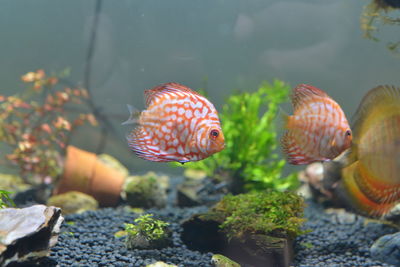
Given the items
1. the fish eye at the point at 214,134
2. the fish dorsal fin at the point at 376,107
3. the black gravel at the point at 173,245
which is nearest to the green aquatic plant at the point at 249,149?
the black gravel at the point at 173,245

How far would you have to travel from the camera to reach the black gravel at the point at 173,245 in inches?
111

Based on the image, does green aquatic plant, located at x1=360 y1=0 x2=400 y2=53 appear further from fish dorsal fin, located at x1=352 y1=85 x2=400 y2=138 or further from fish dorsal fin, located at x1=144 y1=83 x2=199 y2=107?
fish dorsal fin, located at x1=144 y1=83 x2=199 y2=107

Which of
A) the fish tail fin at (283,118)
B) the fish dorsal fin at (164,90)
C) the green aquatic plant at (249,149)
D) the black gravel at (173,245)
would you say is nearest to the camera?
the fish dorsal fin at (164,90)

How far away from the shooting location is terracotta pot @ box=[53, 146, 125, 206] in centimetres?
483

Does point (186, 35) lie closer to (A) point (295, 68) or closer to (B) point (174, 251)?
(A) point (295, 68)

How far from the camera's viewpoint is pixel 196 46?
5.37 meters

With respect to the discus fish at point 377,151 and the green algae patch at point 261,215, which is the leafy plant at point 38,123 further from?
the discus fish at point 377,151

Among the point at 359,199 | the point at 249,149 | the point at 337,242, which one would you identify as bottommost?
the point at 337,242

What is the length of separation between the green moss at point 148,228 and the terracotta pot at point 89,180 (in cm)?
189

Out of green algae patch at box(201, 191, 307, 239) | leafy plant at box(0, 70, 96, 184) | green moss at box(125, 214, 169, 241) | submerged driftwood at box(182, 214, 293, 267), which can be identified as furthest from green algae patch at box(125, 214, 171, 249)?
leafy plant at box(0, 70, 96, 184)

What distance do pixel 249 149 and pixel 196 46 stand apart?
189cm

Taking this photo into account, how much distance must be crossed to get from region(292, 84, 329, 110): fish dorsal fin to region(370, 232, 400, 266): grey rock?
1.65 meters

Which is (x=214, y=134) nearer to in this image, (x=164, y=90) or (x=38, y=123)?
(x=164, y=90)

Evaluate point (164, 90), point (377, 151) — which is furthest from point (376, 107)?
point (164, 90)
